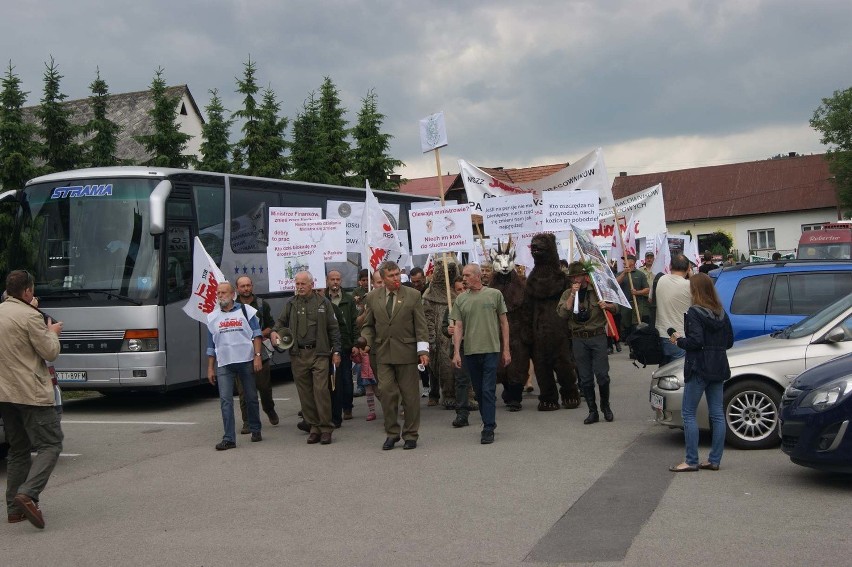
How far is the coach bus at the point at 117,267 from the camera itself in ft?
45.7

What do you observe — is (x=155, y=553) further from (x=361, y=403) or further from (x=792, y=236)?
(x=792, y=236)

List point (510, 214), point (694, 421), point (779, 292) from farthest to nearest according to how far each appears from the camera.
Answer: point (510, 214)
point (779, 292)
point (694, 421)

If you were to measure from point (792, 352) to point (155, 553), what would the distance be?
19.7ft

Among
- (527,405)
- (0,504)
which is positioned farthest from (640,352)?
(0,504)

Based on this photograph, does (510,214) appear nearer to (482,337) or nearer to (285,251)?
(285,251)

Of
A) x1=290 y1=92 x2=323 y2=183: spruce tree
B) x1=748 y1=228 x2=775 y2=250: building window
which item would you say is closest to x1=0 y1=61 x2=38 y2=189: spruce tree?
x1=290 y1=92 x2=323 y2=183: spruce tree

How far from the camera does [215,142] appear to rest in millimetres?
35312

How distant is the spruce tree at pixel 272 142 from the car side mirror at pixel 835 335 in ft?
91.5

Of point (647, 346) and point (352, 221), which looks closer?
point (647, 346)

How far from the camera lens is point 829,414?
7203 millimetres

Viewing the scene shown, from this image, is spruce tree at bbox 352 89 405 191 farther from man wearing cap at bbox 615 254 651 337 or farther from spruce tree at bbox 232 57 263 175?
man wearing cap at bbox 615 254 651 337

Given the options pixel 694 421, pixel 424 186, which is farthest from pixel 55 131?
pixel 424 186

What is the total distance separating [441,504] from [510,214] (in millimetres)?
7993

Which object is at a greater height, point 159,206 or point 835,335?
point 159,206
